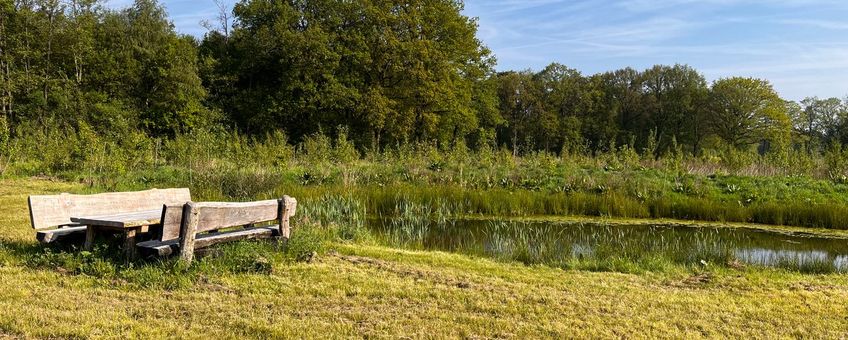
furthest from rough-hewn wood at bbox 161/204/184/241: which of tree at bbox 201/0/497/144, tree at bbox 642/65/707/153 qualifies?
tree at bbox 642/65/707/153

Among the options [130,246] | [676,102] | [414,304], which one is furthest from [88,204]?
[676,102]

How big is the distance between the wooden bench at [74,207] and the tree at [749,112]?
43.4 meters

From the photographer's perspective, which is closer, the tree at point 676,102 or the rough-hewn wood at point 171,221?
the rough-hewn wood at point 171,221

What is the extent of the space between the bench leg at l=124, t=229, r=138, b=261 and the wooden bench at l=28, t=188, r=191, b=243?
693mm

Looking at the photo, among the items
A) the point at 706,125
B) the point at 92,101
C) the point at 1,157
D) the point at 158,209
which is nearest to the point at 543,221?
the point at 158,209

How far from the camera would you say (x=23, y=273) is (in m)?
4.85

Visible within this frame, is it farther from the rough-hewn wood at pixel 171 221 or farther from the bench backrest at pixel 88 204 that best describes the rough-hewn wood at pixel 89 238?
the rough-hewn wood at pixel 171 221

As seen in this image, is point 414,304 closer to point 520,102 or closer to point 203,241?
point 203,241

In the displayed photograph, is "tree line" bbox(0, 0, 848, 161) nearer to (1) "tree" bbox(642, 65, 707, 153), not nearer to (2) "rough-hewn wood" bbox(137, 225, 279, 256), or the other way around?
(1) "tree" bbox(642, 65, 707, 153)

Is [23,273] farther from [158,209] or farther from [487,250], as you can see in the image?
[487,250]

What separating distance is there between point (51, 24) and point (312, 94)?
13.8 m

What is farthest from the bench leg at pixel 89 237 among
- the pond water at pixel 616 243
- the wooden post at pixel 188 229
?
the pond water at pixel 616 243

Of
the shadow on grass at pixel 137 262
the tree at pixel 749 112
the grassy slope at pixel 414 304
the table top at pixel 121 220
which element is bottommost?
the grassy slope at pixel 414 304

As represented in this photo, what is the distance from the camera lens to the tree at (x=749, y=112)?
42.0 meters
